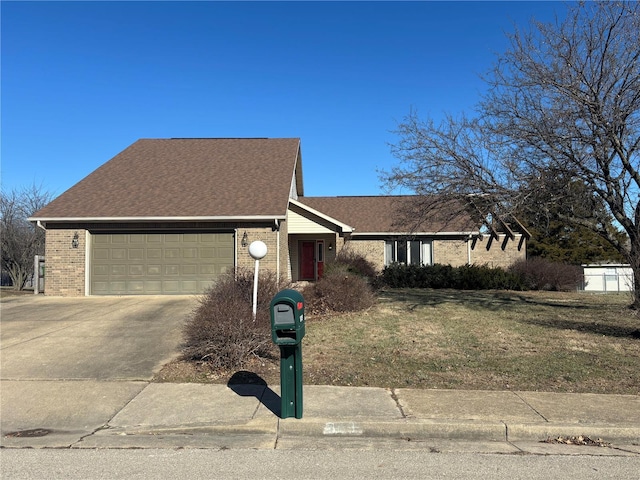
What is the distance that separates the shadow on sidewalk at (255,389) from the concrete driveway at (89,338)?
4.26 feet

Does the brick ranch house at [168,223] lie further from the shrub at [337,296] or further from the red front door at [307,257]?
the red front door at [307,257]

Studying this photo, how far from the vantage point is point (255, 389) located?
6180 mm

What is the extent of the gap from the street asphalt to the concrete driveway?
0.05m

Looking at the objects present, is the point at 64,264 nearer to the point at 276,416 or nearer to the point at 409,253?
the point at 276,416

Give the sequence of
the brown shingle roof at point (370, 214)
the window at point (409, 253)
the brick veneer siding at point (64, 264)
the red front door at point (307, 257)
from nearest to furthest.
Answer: the brick veneer siding at point (64, 264) < the brown shingle roof at point (370, 214) < the red front door at point (307, 257) < the window at point (409, 253)

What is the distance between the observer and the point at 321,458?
436 cm

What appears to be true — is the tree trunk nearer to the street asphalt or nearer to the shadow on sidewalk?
the street asphalt

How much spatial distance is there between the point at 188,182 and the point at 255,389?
12.6 meters

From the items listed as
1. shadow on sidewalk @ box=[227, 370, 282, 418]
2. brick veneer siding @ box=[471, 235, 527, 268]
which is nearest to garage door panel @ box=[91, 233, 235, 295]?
shadow on sidewalk @ box=[227, 370, 282, 418]

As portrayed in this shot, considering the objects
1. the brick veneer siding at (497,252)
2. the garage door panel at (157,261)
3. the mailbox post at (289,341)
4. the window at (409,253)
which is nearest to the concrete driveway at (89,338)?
the garage door panel at (157,261)

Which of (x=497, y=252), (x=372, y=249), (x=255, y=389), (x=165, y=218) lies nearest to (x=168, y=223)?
(x=165, y=218)

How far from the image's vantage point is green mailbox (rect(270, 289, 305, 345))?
5043mm

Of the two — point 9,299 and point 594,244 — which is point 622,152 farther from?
point 594,244

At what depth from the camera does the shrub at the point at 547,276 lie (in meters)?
20.2
